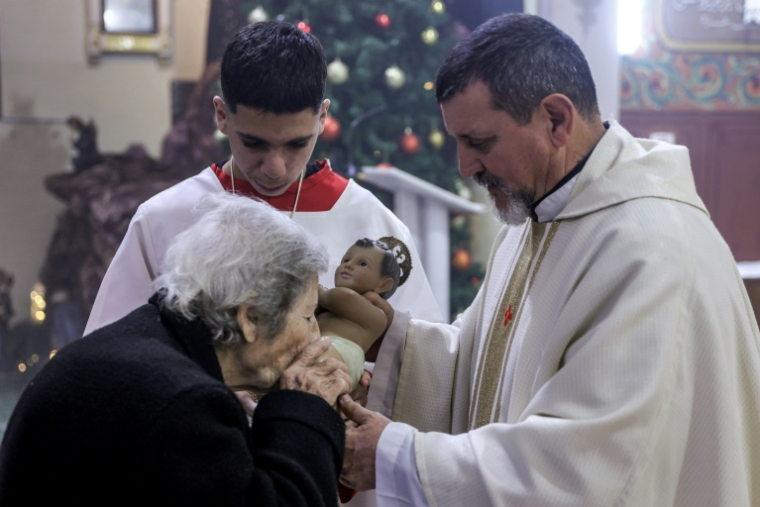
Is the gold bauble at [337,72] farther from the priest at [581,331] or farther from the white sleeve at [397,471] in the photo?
the white sleeve at [397,471]

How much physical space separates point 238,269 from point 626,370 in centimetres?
82

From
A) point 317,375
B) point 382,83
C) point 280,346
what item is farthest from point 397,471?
point 382,83

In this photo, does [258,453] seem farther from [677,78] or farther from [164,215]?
[677,78]

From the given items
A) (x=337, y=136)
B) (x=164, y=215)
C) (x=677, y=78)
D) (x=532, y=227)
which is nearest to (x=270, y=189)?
(x=164, y=215)

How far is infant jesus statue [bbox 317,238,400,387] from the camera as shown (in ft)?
7.72

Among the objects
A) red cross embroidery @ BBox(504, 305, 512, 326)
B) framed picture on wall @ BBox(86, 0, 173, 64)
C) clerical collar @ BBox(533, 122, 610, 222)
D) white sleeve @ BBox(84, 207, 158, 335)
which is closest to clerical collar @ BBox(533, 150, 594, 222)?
clerical collar @ BBox(533, 122, 610, 222)

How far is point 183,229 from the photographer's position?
104 inches

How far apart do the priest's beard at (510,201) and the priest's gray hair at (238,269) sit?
0.51m

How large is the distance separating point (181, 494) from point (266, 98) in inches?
46.8

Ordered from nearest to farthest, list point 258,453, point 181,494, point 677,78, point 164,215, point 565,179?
point 181,494, point 258,453, point 565,179, point 164,215, point 677,78

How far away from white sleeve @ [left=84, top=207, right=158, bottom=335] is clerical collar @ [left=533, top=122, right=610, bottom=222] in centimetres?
112

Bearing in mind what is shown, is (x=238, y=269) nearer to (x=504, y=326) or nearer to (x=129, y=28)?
(x=504, y=326)

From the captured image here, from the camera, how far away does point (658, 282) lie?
1.93 metres

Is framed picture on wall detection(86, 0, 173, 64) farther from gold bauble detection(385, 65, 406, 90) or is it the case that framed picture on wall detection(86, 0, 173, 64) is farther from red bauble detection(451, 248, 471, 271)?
red bauble detection(451, 248, 471, 271)
